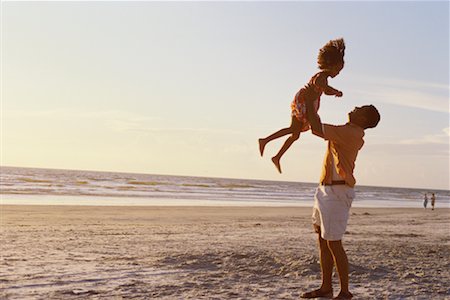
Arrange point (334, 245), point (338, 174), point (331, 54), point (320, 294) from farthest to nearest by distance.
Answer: point (320, 294), point (334, 245), point (338, 174), point (331, 54)

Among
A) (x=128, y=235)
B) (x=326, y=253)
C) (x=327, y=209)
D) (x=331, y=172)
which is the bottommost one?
(x=128, y=235)

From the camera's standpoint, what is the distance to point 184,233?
43.3 ft

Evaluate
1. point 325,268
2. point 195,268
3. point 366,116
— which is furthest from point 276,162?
point 195,268

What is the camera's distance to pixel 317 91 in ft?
15.0

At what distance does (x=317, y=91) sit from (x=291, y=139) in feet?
1.53

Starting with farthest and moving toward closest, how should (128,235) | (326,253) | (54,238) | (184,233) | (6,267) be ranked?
(184,233), (128,235), (54,238), (6,267), (326,253)

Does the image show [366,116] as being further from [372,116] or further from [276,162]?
[276,162]

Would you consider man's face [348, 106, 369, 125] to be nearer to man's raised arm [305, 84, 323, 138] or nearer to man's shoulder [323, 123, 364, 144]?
man's shoulder [323, 123, 364, 144]

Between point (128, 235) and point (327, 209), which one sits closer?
point (327, 209)

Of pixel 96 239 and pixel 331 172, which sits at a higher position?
pixel 331 172

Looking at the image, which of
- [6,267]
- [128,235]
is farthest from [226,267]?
[128,235]

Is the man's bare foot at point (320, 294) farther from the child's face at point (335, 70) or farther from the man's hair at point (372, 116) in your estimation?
the child's face at point (335, 70)

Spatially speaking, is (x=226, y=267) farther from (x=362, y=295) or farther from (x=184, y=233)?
(x=184, y=233)

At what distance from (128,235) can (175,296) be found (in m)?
6.71
